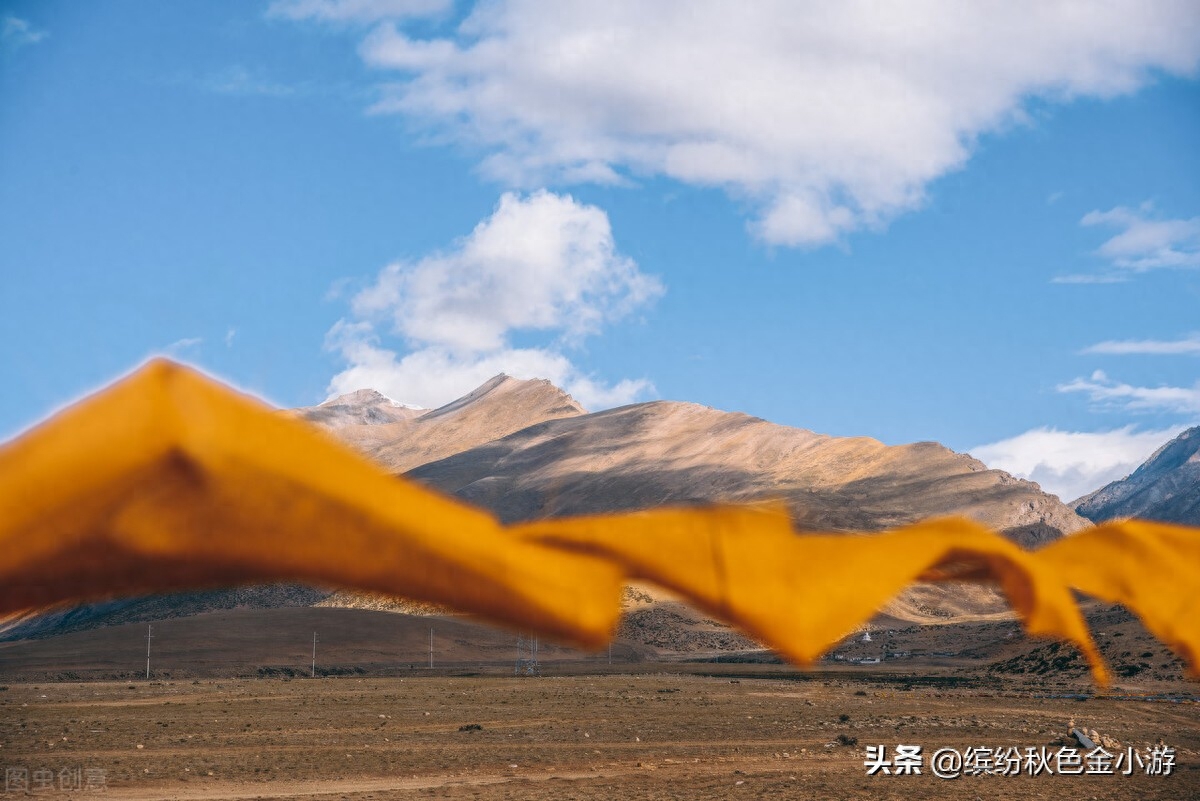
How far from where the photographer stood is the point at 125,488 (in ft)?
9.13

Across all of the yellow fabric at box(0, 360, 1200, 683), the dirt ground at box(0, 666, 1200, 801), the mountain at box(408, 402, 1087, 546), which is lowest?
the dirt ground at box(0, 666, 1200, 801)

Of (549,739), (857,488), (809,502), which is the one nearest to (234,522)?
(549,739)

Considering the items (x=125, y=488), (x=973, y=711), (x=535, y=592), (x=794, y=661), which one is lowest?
(x=973, y=711)

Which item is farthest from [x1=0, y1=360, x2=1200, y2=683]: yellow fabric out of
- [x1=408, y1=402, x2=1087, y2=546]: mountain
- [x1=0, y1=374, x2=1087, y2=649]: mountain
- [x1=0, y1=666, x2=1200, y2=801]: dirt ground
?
[x1=408, y1=402, x2=1087, y2=546]: mountain

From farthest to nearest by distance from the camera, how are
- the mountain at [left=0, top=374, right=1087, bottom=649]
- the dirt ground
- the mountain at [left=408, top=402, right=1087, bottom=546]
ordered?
the mountain at [left=408, top=402, right=1087, bottom=546], the mountain at [left=0, top=374, right=1087, bottom=649], the dirt ground

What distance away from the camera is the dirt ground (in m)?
28.3

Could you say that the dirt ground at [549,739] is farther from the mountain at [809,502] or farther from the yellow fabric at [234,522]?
the mountain at [809,502]

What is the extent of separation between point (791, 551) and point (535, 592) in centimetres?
106

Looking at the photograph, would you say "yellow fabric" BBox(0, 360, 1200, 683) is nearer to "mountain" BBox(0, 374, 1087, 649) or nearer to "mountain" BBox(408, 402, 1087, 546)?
"mountain" BBox(0, 374, 1087, 649)

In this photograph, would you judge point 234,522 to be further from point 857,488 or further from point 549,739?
point 857,488

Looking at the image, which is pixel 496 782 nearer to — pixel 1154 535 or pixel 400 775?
pixel 400 775

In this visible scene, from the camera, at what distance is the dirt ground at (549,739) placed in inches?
1113

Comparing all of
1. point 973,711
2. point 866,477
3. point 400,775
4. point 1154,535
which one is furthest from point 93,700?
point 866,477

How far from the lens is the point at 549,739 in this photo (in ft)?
129
